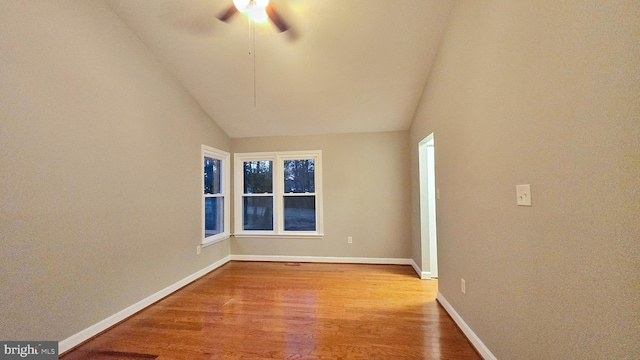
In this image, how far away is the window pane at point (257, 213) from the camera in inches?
182

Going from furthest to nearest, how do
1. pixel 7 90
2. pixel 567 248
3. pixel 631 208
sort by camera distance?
pixel 7 90 < pixel 567 248 < pixel 631 208

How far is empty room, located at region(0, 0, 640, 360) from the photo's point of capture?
1.02 metres

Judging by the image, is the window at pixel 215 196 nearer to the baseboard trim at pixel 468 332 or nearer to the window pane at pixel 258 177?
the window pane at pixel 258 177

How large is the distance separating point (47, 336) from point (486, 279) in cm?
325

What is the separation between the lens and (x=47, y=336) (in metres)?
1.84

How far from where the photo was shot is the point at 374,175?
428 centimetres

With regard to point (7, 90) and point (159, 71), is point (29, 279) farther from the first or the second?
point (159, 71)

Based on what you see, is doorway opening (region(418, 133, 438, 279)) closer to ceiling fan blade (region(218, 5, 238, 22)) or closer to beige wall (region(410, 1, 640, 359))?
beige wall (region(410, 1, 640, 359))


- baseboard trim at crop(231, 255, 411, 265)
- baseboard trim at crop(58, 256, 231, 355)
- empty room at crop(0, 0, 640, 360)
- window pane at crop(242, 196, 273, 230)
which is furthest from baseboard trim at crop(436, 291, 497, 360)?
baseboard trim at crop(58, 256, 231, 355)

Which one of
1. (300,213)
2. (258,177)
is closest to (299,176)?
(300,213)

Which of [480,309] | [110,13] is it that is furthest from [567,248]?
[110,13]

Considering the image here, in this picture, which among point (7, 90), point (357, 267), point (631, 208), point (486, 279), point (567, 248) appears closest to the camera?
point (631, 208)

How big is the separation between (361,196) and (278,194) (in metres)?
1.51

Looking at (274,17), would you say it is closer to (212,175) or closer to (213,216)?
(212,175)
